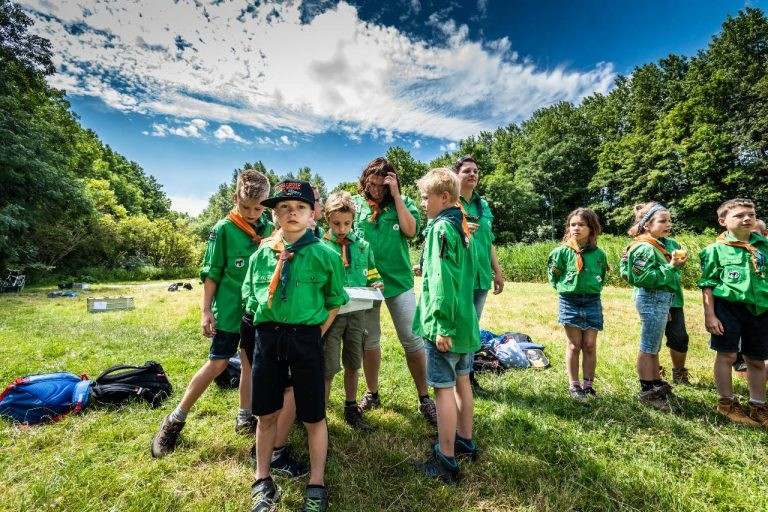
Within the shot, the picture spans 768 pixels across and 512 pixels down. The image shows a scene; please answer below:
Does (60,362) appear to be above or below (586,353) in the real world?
below

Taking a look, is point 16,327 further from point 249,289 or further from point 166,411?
point 249,289

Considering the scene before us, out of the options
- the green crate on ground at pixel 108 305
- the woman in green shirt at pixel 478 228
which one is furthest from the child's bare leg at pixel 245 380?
the green crate on ground at pixel 108 305

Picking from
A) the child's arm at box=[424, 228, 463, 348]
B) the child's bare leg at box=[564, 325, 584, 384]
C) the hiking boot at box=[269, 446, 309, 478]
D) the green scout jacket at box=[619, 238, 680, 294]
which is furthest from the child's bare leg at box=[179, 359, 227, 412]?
the green scout jacket at box=[619, 238, 680, 294]

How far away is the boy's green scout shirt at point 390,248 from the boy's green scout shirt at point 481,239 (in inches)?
29.3

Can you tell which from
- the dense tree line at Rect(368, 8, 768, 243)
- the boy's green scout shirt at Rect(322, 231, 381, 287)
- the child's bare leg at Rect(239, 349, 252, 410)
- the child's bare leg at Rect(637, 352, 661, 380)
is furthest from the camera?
the dense tree line at Rect(368, 8, 768, 243)

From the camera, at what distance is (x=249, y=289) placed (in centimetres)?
245

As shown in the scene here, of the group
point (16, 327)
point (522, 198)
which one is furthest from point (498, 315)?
point (522, 198)

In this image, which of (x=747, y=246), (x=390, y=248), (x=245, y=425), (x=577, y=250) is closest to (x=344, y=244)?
(x=390, y=248)

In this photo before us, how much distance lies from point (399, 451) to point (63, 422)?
3.28 m

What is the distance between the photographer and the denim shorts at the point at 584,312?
3.91m

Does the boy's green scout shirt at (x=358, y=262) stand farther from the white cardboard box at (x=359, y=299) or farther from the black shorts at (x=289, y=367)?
the black shorts at (x=289, y=367)

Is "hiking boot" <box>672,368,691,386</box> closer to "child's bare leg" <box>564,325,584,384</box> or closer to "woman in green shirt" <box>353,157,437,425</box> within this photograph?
"child's bare leg" <box>564,325,584,384</box>

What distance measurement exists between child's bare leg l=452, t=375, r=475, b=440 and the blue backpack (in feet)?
Answer: 12.7

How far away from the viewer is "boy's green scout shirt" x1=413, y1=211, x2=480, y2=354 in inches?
96.6
